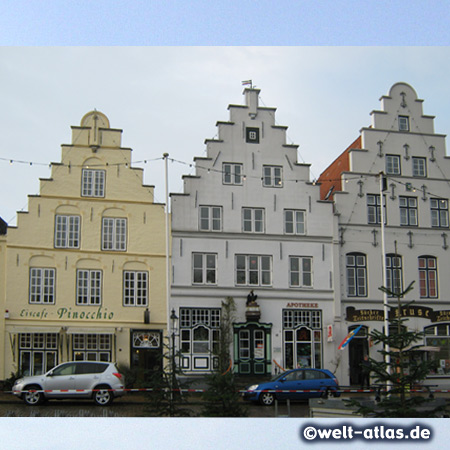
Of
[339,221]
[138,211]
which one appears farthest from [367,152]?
[138,211]

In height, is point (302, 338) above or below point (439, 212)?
below

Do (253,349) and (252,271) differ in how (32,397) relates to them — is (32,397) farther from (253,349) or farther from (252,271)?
(252,271)

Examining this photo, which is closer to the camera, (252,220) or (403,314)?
(403,314)

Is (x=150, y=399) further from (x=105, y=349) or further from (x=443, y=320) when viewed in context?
(x=443, y=320)

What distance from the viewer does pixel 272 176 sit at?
20500 mm

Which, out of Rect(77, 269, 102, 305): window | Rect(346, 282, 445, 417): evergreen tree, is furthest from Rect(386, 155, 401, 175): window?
Rect(346, 282, 445, 417): evergreen tree

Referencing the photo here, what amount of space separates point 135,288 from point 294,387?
4.79 metres

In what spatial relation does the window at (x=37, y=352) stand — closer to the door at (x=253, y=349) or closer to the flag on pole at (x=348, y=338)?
the door at (x=253, y=349)

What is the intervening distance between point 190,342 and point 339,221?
535 centimetres

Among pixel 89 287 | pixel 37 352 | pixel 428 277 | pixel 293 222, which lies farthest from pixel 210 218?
pixel 428 277

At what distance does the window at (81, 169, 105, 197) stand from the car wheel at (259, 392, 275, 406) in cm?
640

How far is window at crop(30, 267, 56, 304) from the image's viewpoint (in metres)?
17.8

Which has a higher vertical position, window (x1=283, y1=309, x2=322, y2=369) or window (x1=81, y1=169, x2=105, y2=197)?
window (x1=81, y1=169, x2=105, y2=197)

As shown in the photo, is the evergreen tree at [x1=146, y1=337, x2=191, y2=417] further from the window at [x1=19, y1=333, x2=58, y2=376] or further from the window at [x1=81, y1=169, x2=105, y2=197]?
the window at [x1=81, y1=169, x2=105, y2=197]
